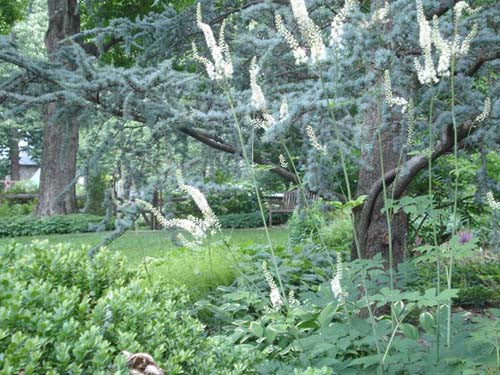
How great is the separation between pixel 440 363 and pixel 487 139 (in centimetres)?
182

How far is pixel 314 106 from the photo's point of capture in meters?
3.64

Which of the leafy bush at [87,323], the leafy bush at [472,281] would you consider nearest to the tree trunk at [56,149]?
the leafy bush at [472,281]

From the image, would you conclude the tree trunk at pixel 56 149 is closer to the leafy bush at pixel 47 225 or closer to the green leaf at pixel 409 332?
the leafy bush at pixel 47 225

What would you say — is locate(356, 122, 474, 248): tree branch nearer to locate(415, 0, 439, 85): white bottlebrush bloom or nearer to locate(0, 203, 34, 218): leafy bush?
locate(415, 0, 439, 85): white bottlebrush bloom

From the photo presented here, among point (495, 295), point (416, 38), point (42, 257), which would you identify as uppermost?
point (416, 38)

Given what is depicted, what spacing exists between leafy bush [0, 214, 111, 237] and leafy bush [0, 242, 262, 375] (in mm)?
12835

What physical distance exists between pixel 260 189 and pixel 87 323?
117 inches

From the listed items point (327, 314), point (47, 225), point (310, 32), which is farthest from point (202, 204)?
point (47, 225)

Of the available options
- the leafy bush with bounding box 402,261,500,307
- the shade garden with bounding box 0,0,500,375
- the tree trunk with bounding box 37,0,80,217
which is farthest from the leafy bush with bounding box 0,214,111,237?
the leafy bush with bounding box 402,261,500,307

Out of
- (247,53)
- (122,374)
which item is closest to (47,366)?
(122,374)

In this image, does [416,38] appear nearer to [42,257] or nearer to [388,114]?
[388,114]

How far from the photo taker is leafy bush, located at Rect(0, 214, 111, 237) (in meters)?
15.5

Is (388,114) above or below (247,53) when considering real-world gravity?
below

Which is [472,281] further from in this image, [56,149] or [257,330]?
[56,149]
